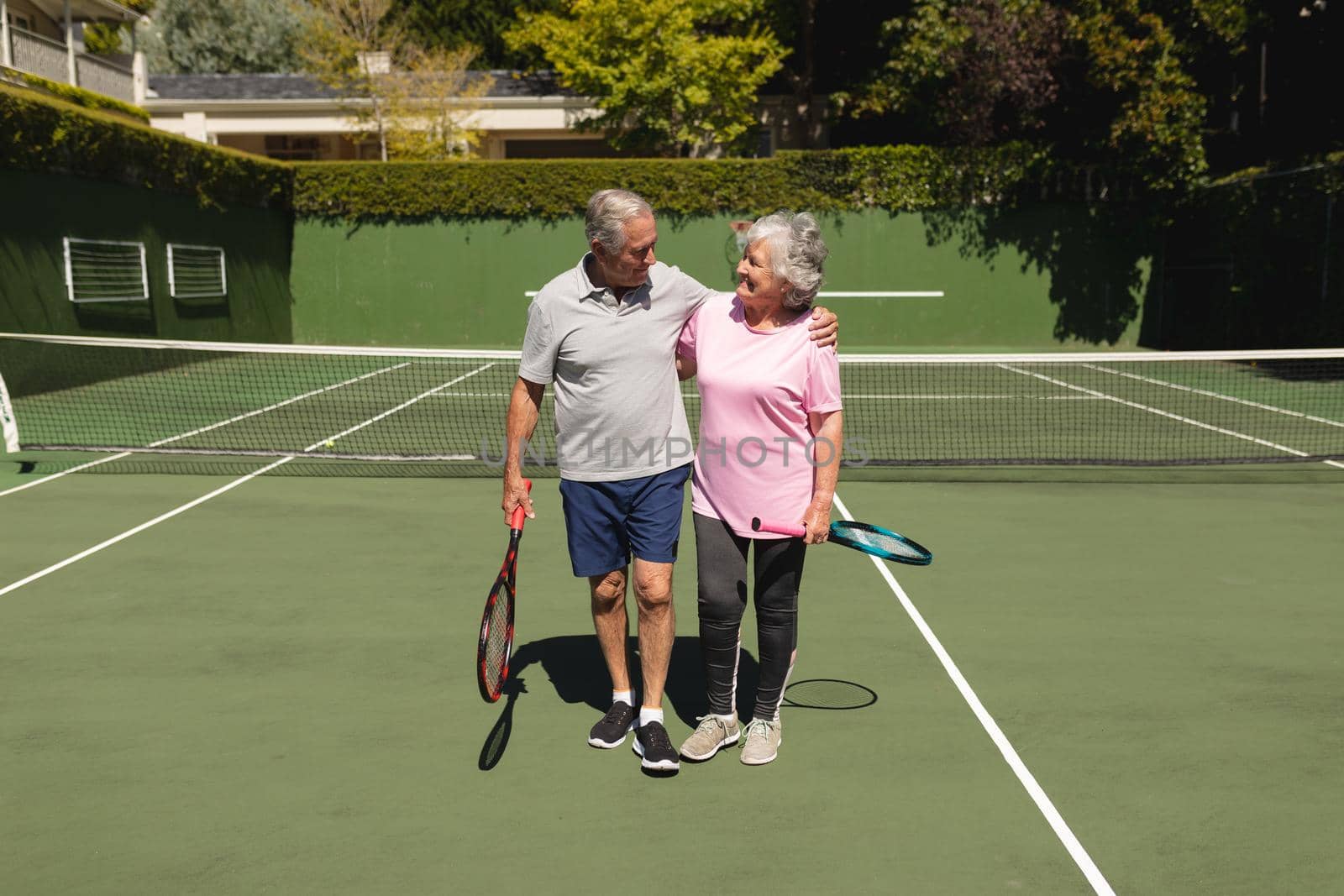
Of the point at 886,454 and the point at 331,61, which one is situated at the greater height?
the point at 331,61

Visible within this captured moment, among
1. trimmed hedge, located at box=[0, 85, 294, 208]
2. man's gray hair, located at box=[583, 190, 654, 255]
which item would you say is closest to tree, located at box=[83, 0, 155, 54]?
trimmed hedge, located at box=[0, 85, 294, 208]

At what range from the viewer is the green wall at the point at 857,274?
23.7 meters

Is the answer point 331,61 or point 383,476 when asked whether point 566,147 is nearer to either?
point 331,61

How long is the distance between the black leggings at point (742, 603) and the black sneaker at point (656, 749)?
0.23 metres

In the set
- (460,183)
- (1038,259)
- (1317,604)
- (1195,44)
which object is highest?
(1195,44)

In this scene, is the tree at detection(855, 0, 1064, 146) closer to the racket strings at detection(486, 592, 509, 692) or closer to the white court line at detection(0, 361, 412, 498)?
the white court line at detection(0, 361, 412, 498)

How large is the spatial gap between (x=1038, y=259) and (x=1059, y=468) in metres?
14.9

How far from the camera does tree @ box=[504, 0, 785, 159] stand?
2950 cm

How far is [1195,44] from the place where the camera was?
19969 mm

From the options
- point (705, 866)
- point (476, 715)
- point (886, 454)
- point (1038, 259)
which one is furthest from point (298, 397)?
point (1038, 259)

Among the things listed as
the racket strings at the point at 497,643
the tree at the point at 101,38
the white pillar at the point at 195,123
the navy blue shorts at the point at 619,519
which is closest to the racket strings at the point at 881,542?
the navy blue shorts at the point at 619,519

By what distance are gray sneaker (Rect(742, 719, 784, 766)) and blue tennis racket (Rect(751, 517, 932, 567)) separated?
2.31 feet

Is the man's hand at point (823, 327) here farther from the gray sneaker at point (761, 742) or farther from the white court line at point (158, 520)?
the white court line at point (158, 520)

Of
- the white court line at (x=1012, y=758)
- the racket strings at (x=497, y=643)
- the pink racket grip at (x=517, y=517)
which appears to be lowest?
the white court line at (x=1012, y=758)
